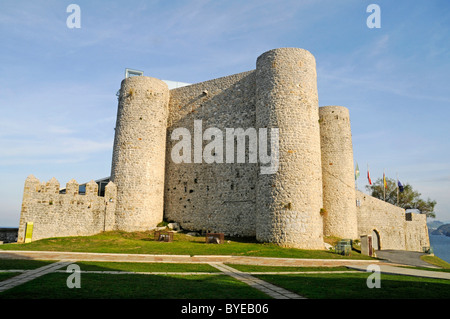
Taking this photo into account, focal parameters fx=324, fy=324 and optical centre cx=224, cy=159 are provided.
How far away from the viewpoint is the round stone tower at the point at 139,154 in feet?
82.5

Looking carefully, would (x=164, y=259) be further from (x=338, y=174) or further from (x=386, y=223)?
(x=386, y=223)

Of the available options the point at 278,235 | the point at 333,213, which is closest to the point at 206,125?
the point at 278,235

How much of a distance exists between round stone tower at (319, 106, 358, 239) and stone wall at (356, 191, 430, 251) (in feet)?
9.36

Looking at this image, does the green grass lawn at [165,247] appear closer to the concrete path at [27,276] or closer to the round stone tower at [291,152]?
the round stone tower at [291,152]

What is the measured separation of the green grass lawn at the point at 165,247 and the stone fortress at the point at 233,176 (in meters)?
1.66

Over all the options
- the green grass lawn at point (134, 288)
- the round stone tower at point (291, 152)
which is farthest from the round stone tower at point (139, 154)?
the green grass lawn at point (134, 288)

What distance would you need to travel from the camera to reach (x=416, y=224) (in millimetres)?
34219

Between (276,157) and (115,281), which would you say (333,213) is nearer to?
(276,157)

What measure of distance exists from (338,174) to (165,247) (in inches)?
654

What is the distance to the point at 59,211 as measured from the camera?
2238cm

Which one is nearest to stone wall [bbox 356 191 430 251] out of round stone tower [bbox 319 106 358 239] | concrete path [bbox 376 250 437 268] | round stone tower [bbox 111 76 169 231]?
round stone tower [bbox 319 106 358 239]

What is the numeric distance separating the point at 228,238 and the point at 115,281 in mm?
15787

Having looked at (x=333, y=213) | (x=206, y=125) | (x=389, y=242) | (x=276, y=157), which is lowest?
(x=389, y=242)

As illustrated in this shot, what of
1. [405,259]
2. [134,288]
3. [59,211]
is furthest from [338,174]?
[134,288]
